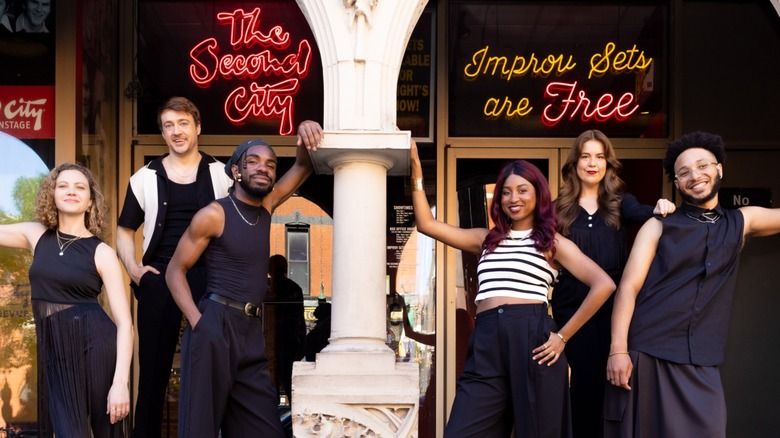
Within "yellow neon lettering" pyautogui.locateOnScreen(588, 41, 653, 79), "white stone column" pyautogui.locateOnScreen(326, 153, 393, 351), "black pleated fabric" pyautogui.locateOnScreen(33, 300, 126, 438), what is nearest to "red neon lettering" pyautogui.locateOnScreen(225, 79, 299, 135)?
"yellow neon lettering" pyautogui.locateOnScreen(588, 41, 653, 79)

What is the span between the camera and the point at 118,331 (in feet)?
17.5

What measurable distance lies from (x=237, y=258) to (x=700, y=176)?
2317mm

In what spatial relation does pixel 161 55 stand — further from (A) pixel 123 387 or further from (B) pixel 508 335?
(B) pixel 508 335

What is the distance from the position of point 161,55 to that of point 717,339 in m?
4.99

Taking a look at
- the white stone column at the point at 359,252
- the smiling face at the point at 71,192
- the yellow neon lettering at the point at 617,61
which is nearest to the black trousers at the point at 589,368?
the white stone column at the point at 359,252

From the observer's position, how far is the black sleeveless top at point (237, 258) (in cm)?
535

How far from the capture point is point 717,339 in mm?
5320

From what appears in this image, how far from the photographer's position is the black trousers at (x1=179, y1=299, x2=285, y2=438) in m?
5.24

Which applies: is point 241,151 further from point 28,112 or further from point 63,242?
point 28,112

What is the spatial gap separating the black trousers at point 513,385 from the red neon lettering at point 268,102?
3724mm

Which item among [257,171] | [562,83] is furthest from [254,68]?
[257,171]

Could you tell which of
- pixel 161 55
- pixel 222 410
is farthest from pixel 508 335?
pixel 161 55

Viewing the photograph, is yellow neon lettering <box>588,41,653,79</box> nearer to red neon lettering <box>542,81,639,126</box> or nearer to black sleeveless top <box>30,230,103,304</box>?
red neon lettering <box>542,81,639,126</box>

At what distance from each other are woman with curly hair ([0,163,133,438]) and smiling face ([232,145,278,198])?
2.51 feet
